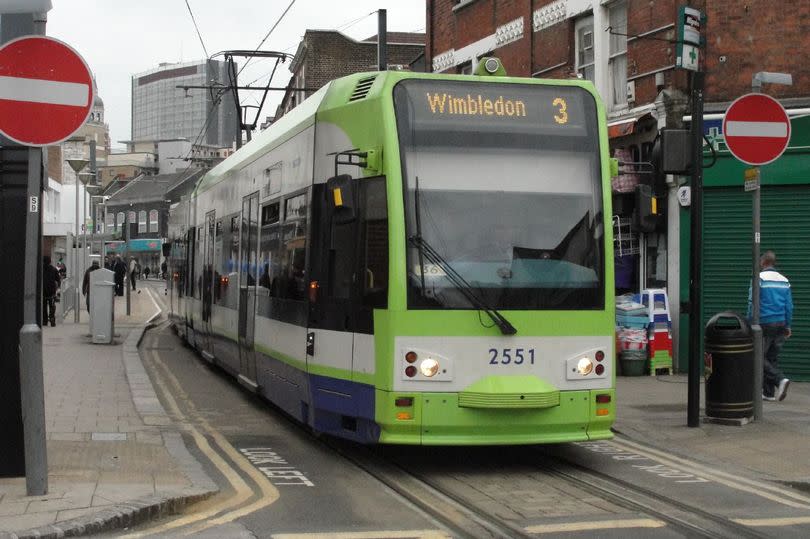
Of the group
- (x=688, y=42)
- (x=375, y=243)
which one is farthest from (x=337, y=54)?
(x=375, y=243)

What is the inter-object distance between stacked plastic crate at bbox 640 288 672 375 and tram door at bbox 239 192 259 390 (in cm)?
667

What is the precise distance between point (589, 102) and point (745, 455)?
3.44 meters

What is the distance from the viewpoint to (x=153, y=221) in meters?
112

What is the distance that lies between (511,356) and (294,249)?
2.84m

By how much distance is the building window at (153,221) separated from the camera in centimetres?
11112

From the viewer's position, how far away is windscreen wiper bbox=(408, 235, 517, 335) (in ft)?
29.2

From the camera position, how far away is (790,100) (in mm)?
17047

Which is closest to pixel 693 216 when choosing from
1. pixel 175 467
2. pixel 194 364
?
pixel 175 467

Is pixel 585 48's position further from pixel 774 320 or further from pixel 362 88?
pixel 362 88

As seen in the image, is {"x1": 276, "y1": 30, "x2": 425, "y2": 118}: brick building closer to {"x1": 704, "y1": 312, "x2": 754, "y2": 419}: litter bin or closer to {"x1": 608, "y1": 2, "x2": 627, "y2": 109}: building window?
{"x1": 608, "y1": 2, "x2": 627, "y2": 109}: building window

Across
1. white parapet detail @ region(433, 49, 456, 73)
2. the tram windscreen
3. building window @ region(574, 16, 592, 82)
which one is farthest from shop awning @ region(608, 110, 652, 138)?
the tram windscreen

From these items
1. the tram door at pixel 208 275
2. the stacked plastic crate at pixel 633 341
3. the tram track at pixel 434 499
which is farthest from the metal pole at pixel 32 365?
the stacked plastic crate at pixel 633 341

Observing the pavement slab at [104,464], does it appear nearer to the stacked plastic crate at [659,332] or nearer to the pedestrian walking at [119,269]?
the stacked plastic crate at [659,332]

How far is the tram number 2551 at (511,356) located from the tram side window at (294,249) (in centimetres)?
212
